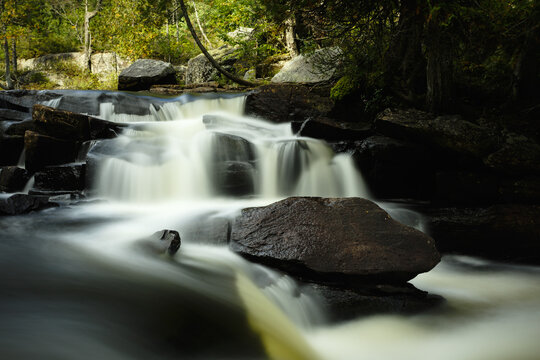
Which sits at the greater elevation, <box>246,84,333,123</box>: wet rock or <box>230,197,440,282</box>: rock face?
<box>246,84,333,123</box>: wet rock

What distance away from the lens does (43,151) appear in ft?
20.3

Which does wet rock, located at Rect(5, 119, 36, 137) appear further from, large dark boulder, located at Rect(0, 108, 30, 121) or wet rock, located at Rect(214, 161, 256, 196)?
wet rock, located at Rect(214, 161, 256, 196)

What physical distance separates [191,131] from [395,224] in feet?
18.0

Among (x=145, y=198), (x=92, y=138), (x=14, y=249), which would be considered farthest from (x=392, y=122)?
(x=92, y=138)

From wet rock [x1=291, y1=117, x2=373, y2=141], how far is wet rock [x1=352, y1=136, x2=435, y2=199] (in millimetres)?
438

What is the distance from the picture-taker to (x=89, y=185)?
5840mm

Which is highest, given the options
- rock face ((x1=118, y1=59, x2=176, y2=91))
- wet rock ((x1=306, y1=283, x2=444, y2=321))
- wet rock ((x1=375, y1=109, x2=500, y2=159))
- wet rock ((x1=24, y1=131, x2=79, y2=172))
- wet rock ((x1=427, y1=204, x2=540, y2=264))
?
rock face ((x1=118, y1=59, x2=176, y2=91))

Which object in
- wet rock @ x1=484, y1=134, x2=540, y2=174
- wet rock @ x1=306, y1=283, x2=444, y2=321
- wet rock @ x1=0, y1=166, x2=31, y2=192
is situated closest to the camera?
wet rock @ x1=306, y1=283, x2=444, y2=321

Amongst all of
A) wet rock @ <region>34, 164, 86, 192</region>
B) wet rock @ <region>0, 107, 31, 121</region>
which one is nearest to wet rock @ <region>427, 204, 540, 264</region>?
wet rock @ <region>34, 164, 86, 192</region>

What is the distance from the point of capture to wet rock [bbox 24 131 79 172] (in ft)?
20.0

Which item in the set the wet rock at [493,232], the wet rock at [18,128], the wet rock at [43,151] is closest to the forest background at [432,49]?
the wet rock at [493,232]

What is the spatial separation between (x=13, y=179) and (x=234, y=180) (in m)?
Answer: 3.88

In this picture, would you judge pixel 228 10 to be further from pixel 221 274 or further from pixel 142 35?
pixel 221 274

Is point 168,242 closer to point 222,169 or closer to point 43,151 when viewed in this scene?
point 222,169
